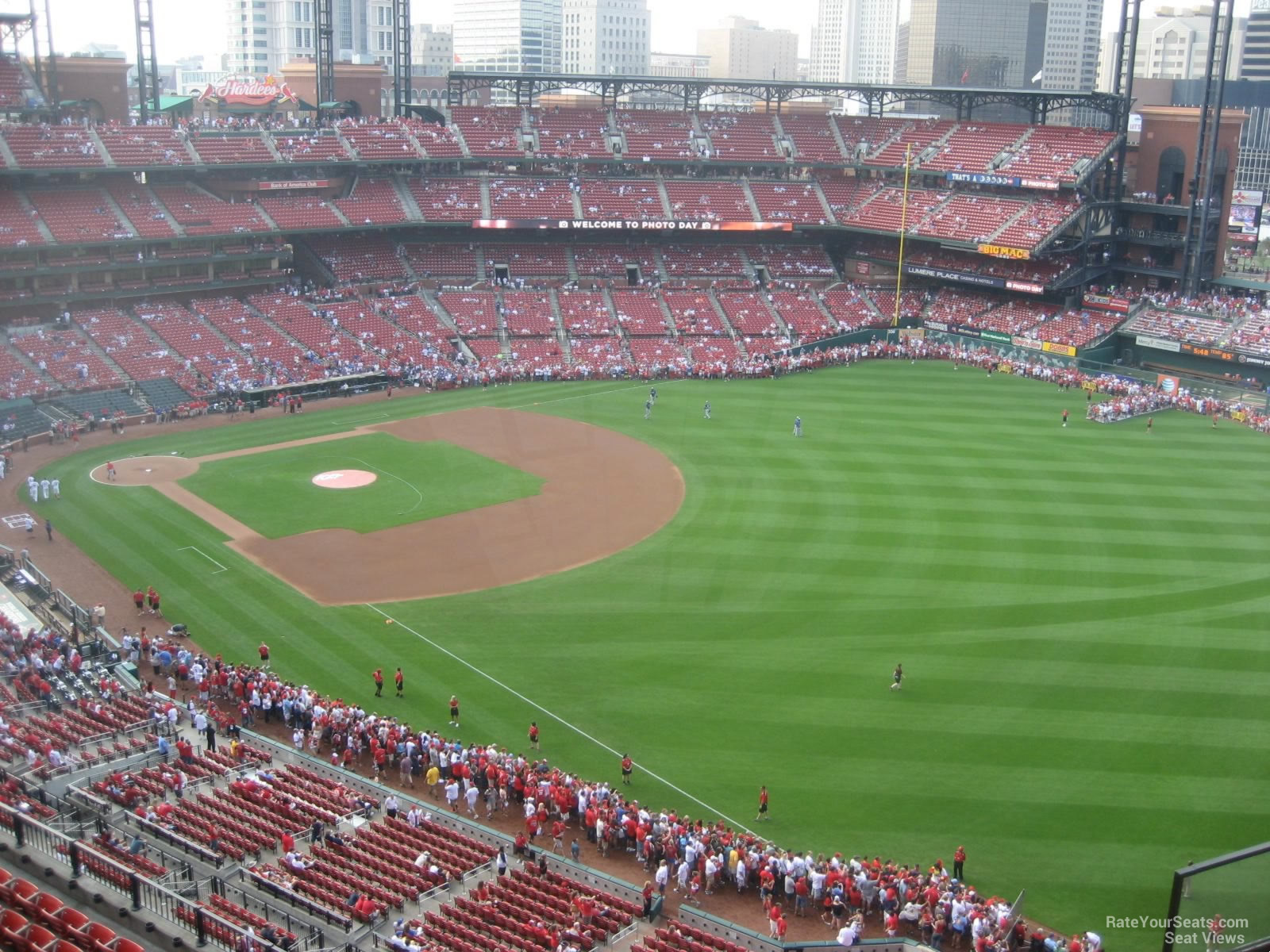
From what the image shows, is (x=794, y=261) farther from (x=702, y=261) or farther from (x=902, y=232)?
(x=902, y=232)

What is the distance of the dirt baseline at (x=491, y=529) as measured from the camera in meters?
36.9

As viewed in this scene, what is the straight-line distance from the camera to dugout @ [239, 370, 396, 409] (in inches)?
2269

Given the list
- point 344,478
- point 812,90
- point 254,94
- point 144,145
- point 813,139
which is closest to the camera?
point 344,478

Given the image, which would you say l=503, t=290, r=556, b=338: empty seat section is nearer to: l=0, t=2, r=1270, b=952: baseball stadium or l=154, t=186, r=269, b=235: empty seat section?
l=0, t=2, r=1270, b=952: baseball stadium

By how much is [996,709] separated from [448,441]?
1155 inches

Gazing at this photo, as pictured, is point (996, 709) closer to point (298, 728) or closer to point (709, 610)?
point (709, 610)

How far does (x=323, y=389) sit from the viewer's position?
59.8 meters

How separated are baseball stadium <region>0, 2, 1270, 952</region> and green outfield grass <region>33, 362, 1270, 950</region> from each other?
16 cm

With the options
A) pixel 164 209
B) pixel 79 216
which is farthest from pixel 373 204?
pixel 79 216

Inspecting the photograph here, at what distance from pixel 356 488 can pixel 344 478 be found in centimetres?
137

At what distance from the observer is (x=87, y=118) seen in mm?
67250

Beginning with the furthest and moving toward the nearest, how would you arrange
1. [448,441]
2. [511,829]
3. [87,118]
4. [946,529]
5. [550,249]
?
[550,249]
[87,118]
[448,441]
[946,529]
[511,829]

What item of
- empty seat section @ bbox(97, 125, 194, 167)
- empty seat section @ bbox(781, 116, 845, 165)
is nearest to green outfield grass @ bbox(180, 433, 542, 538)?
empty seat section @ bbox(97, 125, 194, 167)

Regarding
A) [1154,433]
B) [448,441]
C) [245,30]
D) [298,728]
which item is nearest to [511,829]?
[298,728]
